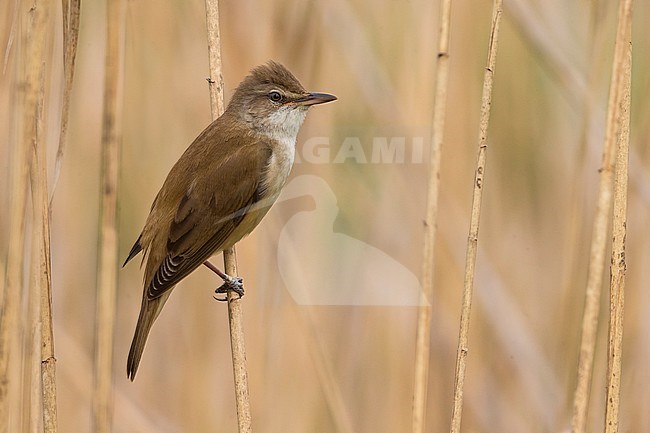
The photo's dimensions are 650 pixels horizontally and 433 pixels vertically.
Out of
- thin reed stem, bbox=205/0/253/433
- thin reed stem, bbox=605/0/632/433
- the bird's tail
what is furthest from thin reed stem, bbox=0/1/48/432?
thin reed stem, bbox=605/0/632/433

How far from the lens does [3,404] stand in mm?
1615

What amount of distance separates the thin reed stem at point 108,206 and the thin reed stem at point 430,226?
0.61m

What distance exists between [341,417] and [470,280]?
89cm

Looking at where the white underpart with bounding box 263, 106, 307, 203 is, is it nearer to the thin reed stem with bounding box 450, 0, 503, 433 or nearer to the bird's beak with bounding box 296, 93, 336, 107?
the bird's beak with bounding box 296, 93, 336, 107

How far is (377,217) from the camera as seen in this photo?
263 centimetres

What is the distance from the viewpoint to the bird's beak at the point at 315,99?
2.42 m

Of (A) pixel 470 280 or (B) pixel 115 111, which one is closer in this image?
(B) pixel 115 111

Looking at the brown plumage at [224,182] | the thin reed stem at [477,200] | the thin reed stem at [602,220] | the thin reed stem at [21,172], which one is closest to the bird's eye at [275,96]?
the brown plumage at [224,182]

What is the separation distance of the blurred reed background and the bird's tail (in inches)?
16.9

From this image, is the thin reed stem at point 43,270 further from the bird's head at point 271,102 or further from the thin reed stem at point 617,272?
the thin reed stem at point 617,272

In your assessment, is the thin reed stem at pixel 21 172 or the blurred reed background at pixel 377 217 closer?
the thin reed stem at pixel 21 172

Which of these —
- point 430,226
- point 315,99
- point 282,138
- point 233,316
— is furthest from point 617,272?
point 282,138

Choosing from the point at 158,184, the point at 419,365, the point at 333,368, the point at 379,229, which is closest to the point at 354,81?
the point at 379,229

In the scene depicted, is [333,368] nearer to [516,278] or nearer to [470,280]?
[516,278]
